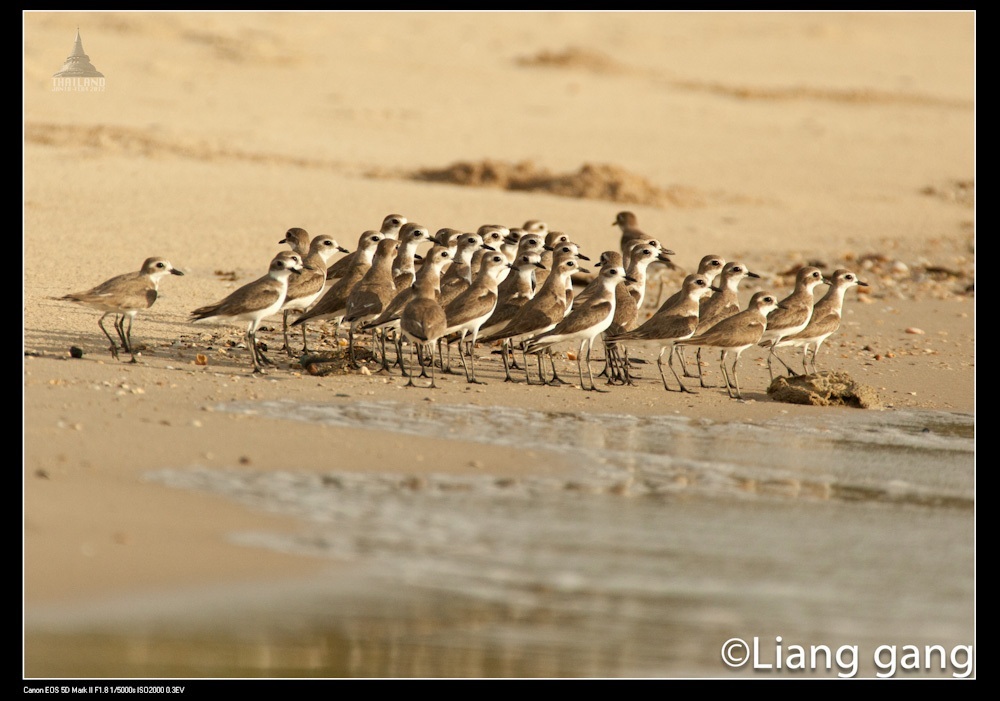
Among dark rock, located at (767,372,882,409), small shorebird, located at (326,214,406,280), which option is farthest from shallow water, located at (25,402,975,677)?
small shorebird, located at (326,214,406,280)

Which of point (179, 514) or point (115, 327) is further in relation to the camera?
point (115, 327)

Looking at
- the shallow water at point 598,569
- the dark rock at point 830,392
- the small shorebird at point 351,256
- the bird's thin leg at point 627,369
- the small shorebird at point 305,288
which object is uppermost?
the small shorebird at point 351,256

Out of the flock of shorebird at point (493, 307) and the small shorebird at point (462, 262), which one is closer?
the flock of shorebird at point (493, 307)

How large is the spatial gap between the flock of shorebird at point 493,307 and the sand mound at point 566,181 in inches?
232

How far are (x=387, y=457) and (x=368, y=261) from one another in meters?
4.16

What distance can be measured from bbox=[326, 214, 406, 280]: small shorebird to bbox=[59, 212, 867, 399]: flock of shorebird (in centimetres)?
27

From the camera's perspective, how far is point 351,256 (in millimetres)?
12062

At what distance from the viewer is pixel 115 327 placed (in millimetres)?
10586

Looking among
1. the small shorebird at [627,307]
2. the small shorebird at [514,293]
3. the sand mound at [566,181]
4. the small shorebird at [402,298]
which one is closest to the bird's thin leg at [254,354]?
the small shorebird at [402,298]

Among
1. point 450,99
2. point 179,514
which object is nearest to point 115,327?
point 179,514

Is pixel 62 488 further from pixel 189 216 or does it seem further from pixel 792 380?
pixel 189 216

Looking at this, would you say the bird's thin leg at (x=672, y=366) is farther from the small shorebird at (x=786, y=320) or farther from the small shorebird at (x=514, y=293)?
the small shorebird at (x=514, y=293)

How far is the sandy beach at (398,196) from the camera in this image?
24.6 ft

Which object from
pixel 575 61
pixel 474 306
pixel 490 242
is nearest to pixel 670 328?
pixel 474 306
